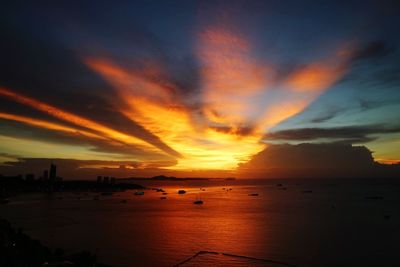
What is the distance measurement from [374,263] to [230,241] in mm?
16877

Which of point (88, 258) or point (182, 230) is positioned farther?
point (182, 230)

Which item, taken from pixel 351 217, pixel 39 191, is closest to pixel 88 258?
pixel 351 217

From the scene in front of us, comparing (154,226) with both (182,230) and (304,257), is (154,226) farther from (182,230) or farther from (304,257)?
(304,257)

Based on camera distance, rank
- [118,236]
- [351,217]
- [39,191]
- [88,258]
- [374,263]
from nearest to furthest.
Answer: [88,258], [374,263], [118,236], [351,217], [39,191]

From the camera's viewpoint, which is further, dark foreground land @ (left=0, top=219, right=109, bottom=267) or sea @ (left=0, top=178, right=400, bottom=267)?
sea @ (left=0, top=178, right=400, bottom=267)

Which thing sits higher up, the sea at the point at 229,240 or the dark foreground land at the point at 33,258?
the dark foreground land at the point at 33,258

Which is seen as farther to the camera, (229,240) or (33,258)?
(229,240)

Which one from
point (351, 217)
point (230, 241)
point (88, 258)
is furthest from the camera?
point (351, 217)

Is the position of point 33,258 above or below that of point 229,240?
above

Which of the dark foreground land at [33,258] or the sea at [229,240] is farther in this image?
the sea at [229,240]

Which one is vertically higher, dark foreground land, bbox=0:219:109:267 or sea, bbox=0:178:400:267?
dark foreground land, bbox=0:219:109:267

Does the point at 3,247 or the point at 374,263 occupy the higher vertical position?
the point at 3,247

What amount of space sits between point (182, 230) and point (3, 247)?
96.6 feet

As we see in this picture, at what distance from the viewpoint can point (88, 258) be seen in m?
25.2
